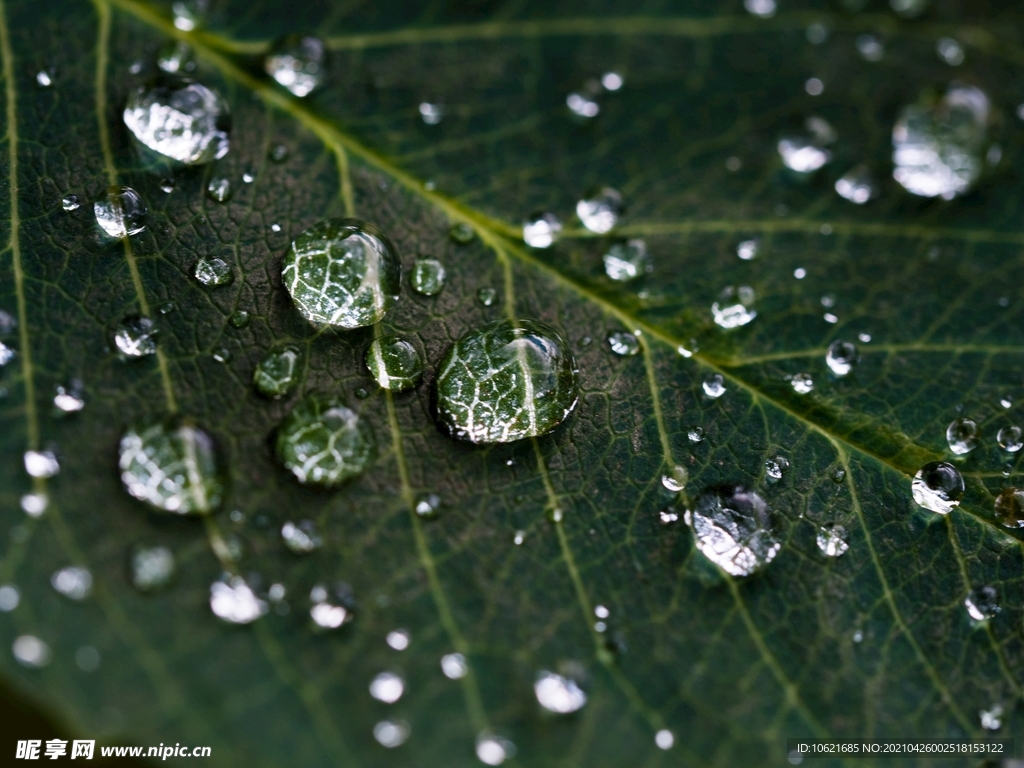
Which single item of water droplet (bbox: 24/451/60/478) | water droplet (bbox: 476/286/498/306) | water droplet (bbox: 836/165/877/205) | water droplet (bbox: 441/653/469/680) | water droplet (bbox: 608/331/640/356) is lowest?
water droplet (bbox: 441/653/469/680)

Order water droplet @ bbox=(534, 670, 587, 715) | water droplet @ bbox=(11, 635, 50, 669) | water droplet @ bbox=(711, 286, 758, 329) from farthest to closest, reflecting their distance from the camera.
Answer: water droplet @ bbox=(711, 286, 758, 329) → water droplet @ bbox=(534, 670, 587, 715) → water droplet @ bbox=(11, 635, 50, 669)

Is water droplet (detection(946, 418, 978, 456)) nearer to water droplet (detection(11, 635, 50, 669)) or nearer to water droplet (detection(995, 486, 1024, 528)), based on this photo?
water droplet (detection(995, 486, 1024, 528))

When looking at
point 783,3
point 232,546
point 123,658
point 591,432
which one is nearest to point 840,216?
point 783,3

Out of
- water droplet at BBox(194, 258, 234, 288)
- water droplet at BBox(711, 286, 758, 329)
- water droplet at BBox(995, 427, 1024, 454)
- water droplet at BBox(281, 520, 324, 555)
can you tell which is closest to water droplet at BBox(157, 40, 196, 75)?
water droplet at BBox(194, 258, 234, 288)

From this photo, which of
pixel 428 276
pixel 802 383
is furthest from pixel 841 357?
pixel 428 276

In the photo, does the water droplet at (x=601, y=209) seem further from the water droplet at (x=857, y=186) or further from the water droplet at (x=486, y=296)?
the water droplet at (x=857, y=186)

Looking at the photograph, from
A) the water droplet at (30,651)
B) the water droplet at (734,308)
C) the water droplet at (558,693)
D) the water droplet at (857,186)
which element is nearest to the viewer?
the water droplet at (30,651)

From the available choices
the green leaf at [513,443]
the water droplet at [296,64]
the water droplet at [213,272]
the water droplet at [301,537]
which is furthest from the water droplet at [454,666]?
the water droplet at [296,64]
